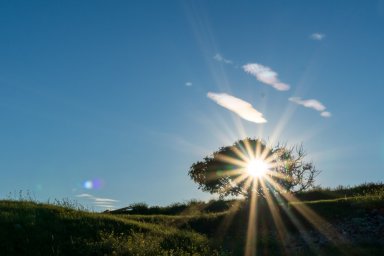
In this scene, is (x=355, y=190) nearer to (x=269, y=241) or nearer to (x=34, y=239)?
(x=269, y=241)

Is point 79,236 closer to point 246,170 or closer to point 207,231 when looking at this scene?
point 207,231

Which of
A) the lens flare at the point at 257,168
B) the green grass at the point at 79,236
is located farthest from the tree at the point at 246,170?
the green grass at the point at 79,236

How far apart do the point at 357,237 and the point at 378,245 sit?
156 cm

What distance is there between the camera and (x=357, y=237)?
771 inches

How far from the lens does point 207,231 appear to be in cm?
2366

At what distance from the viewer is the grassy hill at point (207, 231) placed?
49.3 ft

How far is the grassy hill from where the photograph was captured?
49.3 feet

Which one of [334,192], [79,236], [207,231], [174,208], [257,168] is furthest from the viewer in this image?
[257,168]

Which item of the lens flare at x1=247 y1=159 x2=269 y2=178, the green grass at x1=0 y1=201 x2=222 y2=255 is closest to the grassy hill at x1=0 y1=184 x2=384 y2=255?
the green grass at x1=0 y1=201 x2=222 y2=255

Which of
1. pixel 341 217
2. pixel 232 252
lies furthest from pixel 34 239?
pixel 341 217

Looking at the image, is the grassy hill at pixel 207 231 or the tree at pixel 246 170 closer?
the grassy hill at pixel 207 231

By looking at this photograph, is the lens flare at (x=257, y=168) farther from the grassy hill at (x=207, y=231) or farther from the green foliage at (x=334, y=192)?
the grassy hill at (x=207, y=231)

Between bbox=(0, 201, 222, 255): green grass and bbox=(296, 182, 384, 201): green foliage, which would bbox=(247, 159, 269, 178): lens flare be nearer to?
bbox=(296, 182, 384, 201): green foliage

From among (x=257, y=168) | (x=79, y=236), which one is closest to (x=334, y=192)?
(x=257, y=168)
